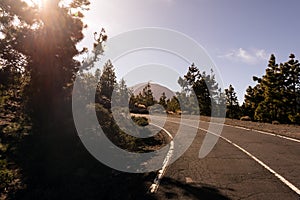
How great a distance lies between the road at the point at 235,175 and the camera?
6.76 metres

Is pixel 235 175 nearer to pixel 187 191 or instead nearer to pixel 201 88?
pixel 187 191

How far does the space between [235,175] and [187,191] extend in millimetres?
2176

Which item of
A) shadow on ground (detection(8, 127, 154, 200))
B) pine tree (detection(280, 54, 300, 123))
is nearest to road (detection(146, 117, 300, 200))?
shadow on ground (detection(8, 127, 154, 200))

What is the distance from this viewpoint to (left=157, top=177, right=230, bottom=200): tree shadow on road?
6.56m

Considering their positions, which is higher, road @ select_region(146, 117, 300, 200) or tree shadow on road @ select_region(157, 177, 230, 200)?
road @ select_region(146, 117, 300, 200)

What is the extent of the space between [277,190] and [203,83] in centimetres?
6561

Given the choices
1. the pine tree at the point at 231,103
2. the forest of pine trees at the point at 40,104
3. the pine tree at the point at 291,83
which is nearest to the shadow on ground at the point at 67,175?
the forest of pine trees at the point at 40,104

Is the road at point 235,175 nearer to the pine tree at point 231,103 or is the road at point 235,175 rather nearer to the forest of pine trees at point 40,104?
the forest of pine trees at point 40,104

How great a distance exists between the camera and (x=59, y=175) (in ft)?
30.3

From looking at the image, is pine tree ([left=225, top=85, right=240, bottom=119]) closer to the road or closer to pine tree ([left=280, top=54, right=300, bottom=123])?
pine tree ([left=280, top=54, right=300, bottom=123])

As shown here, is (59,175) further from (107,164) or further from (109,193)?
(109,193)

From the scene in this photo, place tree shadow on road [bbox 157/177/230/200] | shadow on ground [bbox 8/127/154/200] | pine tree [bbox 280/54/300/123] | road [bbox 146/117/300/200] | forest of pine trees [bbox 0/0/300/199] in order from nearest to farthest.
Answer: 1. tree shadow on road [bbox 157/177/230/200]
2. road [bbox 146/117/300/200]
3. shadow on ground [bbox 8/127/154/200]
4. forest of pine trees [bbox 0/0/300/199]
5. pine tree [bbox 280/54/300/123]

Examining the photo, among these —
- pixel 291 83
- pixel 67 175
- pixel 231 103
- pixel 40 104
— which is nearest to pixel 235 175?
pixel 67 175

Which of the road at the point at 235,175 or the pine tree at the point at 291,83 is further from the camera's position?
the pine tree at the point at 291,83
